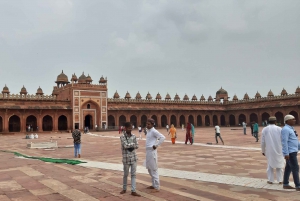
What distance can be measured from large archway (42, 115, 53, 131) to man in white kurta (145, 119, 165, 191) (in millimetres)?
37645

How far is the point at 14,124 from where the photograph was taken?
38531mm

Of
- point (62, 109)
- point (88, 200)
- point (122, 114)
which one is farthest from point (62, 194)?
point (122, 114)

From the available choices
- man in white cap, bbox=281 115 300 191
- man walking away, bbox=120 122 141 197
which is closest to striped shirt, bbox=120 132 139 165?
man walking away, bbox=120 122 141 197

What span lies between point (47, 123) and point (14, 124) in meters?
4.36

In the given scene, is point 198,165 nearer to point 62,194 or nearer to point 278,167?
point 278,167

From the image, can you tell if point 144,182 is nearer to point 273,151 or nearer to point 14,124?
point 273,151

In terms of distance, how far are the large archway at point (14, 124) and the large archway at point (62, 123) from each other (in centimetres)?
540

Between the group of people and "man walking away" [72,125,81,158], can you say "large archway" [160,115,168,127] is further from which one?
the group of people

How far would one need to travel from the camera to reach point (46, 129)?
132 ft

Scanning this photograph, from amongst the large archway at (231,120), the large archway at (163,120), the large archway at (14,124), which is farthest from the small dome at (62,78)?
the large archway at (231,120)

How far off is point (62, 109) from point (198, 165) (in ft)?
111

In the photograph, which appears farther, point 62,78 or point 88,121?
point 62,78

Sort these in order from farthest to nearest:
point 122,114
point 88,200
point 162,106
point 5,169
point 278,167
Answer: point 162,106
point 122,114
point 5,169
point 278,167
point 88,200

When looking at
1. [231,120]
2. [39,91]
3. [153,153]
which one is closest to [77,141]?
[153,153]
